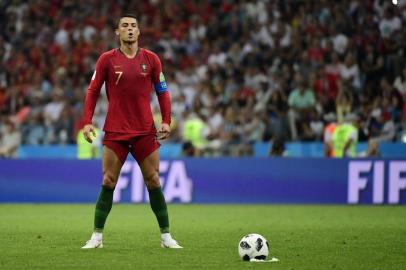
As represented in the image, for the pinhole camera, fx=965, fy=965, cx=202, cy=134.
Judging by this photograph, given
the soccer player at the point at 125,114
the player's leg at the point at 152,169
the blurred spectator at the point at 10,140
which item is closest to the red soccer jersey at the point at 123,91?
the soccer player at the point at 125,114

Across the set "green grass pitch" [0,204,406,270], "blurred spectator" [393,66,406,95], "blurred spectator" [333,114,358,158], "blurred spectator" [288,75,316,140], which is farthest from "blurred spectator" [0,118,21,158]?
"blurred spectator" [393,66,406,95]

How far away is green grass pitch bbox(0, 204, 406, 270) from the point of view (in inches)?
358

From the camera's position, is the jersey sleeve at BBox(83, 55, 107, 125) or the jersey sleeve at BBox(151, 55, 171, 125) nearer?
the jersey sleeve at BBox(83, 55, 107, 125)

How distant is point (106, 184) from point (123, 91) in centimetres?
102

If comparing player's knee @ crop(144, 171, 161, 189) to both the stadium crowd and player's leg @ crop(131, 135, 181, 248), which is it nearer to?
player's leg @ crop(131, 135, 181, 248)

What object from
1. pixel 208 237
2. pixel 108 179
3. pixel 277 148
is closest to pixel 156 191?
pixel 108 179

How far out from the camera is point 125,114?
34.4 ft

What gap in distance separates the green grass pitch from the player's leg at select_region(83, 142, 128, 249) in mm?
176

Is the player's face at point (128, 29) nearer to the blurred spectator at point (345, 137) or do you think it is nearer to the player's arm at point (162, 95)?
the player's arm at point (162, 95)

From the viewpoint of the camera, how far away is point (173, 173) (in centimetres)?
2120

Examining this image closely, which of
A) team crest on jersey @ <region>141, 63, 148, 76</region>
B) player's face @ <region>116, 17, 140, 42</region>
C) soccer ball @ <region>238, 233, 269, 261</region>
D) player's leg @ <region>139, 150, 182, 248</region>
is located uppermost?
player's face @ <region>116, 17, 140, 42</region>

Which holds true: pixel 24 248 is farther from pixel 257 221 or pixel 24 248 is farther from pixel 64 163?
pixel 64 163

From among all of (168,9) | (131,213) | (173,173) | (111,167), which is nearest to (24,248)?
(111,167)

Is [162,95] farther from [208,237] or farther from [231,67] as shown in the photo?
[231,67]
